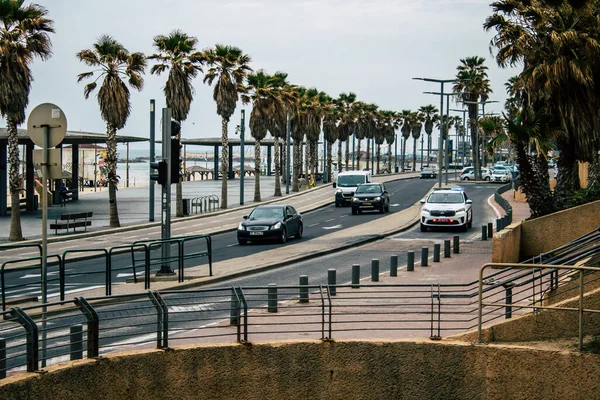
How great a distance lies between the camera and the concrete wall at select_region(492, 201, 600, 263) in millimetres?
24109

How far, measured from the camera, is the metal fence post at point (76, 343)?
11828 mm

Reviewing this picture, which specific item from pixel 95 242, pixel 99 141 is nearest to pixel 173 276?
pixel 95 242

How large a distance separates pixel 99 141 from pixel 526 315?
166 feet

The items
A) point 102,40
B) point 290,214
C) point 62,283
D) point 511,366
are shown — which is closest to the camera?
point 511,366

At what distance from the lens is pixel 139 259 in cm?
2950

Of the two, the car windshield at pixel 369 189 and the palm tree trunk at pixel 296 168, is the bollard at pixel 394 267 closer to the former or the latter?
the car windshield at pixel 369 189

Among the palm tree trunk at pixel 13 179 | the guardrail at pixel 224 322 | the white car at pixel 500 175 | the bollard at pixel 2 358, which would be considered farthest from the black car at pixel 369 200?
the white car at pixel 500 175

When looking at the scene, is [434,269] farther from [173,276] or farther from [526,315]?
[526,315]

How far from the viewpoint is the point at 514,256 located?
82.0 ft

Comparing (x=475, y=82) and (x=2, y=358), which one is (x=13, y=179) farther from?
(x=475, y=82)

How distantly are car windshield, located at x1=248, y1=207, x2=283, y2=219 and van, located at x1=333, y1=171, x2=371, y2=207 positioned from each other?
2284 cm

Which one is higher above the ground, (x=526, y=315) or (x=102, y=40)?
(x=102, y=40)

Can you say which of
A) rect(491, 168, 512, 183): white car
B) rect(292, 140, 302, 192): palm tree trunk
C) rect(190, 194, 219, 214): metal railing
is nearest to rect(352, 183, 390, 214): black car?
rect(190, 194, 219, 214): metal railing

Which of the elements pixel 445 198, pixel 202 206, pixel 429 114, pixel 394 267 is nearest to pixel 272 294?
pixel 394 267
